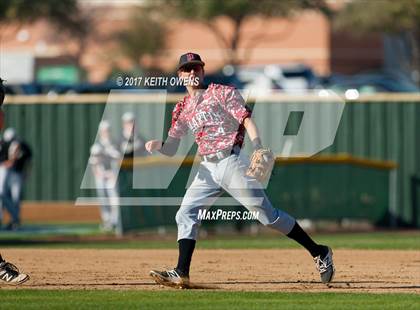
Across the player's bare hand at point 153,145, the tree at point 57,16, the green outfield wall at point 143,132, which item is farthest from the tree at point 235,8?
the player's bare hand at point 153,145

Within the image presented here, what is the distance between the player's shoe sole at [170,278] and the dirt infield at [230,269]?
20 cm

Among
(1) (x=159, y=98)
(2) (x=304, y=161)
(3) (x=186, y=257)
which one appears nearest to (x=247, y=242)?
(2) (x=304, y=161)

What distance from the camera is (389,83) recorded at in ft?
125

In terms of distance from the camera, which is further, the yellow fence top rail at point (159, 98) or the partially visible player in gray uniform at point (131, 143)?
the yellow fence top rail at point (159, 98)

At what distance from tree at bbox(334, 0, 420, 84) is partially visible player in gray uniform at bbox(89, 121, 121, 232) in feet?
70.4

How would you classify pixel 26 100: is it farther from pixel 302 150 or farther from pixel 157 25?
pixel 157 25

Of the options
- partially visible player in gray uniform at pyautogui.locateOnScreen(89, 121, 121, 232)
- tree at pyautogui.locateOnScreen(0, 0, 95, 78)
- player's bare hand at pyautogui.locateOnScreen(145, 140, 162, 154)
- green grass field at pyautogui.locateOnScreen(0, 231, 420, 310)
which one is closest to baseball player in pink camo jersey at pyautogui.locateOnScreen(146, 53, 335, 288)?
player's bare hand at pyautogui.locateOnScreen(145, 140, 162, 154)

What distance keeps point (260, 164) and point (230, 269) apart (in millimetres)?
2708

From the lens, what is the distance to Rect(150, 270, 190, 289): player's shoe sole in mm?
12305

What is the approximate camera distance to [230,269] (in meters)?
14.5

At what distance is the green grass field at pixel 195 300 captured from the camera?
11.1 metres

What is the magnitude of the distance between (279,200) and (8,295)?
524 inches

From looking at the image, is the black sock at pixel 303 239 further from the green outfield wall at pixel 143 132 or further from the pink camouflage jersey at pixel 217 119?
the green outfield wall at pixel 143 132

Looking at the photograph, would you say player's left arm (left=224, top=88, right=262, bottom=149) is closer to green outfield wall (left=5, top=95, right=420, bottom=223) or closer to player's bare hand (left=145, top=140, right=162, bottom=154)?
player's bare hand (left=145, top=140, right=162, bottom=154)
